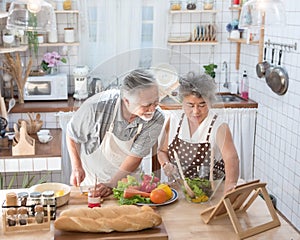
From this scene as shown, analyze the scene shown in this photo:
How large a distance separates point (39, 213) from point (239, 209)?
812 mm

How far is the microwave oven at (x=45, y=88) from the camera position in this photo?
Result: 4344mm

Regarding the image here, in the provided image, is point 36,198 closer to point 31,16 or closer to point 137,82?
point 137,82

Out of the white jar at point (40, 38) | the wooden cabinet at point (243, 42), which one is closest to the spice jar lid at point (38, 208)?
the wooden cabinet at point (243, 42)

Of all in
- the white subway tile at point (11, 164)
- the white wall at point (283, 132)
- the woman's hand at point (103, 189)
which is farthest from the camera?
the white wall at point (283, 132)

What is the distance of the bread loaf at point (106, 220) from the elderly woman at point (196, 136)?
0.84 feet

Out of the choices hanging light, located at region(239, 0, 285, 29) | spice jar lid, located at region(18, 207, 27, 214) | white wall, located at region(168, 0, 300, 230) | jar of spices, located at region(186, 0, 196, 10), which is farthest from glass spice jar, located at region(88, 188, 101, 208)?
jar of spices, located at region(186, 0, 196, 10)

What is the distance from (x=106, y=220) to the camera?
182 cm

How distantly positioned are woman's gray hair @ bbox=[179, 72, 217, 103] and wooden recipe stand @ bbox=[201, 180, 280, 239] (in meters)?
0.38

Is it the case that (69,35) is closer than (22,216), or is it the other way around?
(22,216)

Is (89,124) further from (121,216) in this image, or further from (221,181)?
(221,181)

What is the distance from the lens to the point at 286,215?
3.76 m

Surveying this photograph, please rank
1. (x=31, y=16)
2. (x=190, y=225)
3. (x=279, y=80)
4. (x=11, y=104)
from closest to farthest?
1. (x=190, y=225)
2. (x=31, y=16)
3. (x=279, y=80)
4. (x=11, y=104)

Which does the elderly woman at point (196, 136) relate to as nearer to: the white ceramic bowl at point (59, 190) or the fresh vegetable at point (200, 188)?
the fresh vegetable at point (200, 188)

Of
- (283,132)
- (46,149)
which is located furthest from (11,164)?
(283,132)
